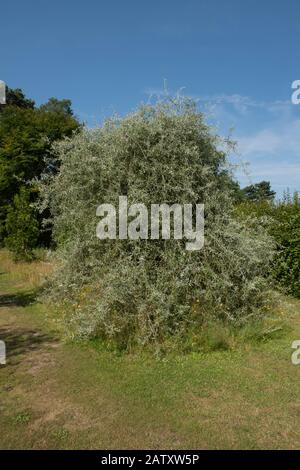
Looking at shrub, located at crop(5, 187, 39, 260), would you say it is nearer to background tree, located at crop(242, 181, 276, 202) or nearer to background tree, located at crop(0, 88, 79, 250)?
background tree, located at crop(0, 88, 79, 250)

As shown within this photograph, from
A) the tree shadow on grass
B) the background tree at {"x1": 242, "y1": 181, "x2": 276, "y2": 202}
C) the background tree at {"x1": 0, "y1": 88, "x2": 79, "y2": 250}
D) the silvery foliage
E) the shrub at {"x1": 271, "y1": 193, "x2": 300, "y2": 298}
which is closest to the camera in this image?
the silvery foliage

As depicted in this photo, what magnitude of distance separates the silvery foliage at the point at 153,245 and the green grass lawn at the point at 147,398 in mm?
574

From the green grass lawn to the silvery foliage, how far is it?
0.57m

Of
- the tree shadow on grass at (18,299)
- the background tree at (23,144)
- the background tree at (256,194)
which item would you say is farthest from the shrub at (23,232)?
the background tree at (256,194)

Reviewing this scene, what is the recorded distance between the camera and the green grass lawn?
3.77m

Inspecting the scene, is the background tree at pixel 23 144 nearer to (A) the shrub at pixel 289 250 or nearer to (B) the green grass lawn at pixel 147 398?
(A) the shrub at pixel 289 250

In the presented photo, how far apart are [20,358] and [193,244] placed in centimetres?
292

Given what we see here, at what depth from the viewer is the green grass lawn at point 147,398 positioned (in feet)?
12.4

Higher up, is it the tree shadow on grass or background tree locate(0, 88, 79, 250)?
background tree locate(0, 88, 79, 250)

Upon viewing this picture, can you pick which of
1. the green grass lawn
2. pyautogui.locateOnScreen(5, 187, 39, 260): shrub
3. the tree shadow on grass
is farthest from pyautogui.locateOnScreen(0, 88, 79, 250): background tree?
the green grass lawn
